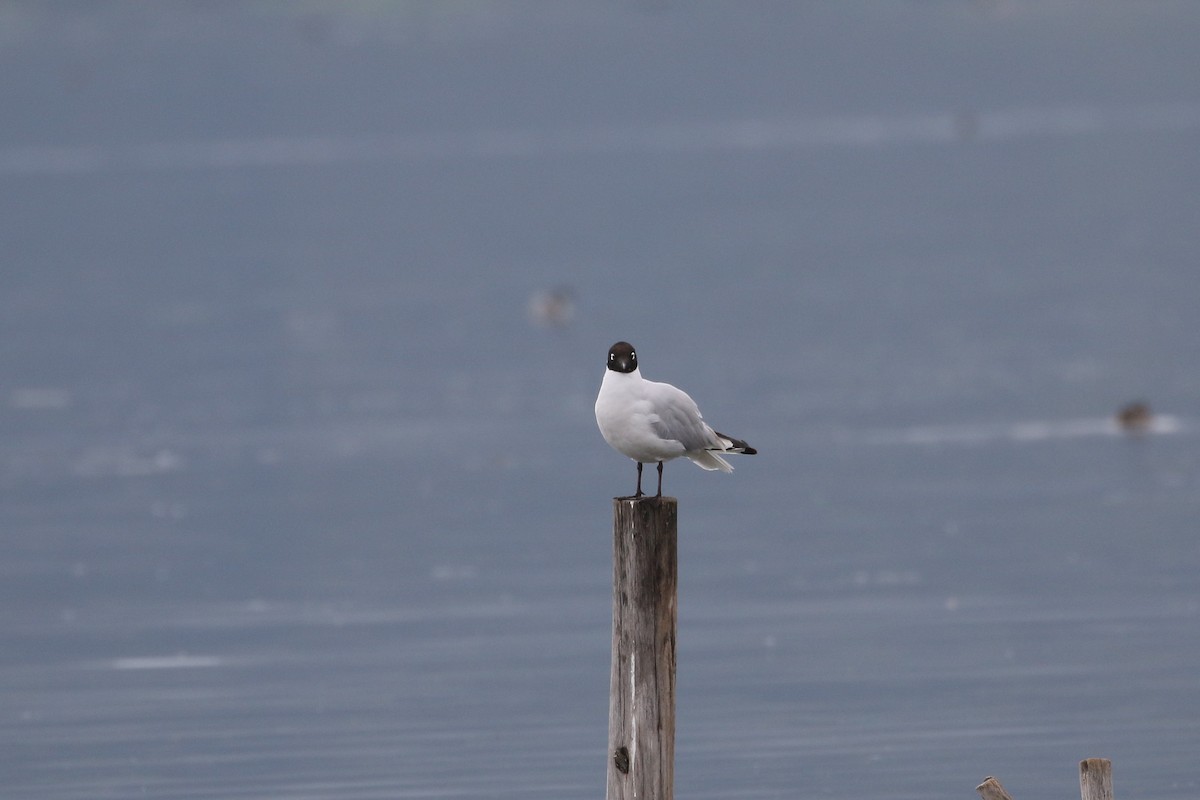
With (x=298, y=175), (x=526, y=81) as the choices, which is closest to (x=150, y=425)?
(x=298, y=175)

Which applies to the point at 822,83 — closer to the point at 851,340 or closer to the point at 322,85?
the point at 322,85

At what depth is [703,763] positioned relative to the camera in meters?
11.9

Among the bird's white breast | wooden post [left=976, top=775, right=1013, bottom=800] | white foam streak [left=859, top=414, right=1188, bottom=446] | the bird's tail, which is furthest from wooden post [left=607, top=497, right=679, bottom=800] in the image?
white foam streak [left=859, top=414, right=1188, bottom=446]

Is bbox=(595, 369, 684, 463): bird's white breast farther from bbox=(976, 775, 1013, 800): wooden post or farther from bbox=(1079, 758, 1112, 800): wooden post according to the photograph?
bbox=(1079, 758, 1112, 800): wooden post

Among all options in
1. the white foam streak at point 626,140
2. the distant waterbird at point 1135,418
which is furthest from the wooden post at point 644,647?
the white foam streak at point 626,140

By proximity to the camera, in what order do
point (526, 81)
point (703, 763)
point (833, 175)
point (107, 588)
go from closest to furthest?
point (703, 763) < point (107, 588) < point (833, 175) < point (526, 81)

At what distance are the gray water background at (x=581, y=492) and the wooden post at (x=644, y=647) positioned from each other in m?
2.41

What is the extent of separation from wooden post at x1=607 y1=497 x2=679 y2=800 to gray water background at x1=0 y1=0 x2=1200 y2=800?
94.9 inches

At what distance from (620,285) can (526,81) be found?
10548 cm

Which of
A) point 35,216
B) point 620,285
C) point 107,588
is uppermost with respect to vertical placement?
point 35,216

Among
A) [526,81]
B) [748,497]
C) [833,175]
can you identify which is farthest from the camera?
[526,81]

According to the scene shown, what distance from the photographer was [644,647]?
8.92 metres

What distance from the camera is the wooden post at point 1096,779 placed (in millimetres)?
9094

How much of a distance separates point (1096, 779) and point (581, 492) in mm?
11452
